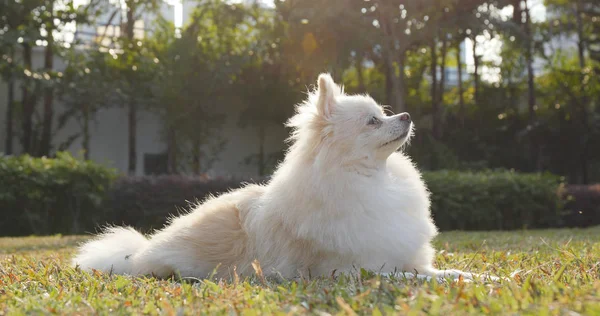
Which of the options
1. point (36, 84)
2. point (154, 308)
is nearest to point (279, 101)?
point (36, 84)

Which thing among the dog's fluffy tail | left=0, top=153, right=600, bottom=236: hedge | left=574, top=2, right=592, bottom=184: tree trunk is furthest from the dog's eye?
left=574, top=2, right=592, bottom=184: tree trunk

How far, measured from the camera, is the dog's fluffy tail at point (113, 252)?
4.59 m

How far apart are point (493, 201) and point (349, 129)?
8.87m

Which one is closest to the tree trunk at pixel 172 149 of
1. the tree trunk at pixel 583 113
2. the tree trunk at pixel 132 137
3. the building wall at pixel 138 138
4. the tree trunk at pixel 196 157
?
the building wall at pixel 138 138

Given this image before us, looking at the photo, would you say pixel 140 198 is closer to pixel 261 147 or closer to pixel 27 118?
pixel 27 118

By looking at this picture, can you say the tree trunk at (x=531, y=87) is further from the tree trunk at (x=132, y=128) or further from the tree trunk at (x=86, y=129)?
the tree trunk at (x=86, y=129)

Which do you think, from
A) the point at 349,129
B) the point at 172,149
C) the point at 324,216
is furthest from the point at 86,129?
the point at 324,216

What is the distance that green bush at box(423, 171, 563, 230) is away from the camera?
11898 millimetres

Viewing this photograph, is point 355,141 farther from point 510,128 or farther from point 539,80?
point 539,80

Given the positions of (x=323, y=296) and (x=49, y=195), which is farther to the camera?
(x=49, y=195)

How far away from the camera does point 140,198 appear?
11.9 metres

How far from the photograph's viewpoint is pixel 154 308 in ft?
8.89

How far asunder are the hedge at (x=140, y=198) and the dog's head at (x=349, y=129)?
717cm

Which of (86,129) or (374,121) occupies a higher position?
(86,129)
